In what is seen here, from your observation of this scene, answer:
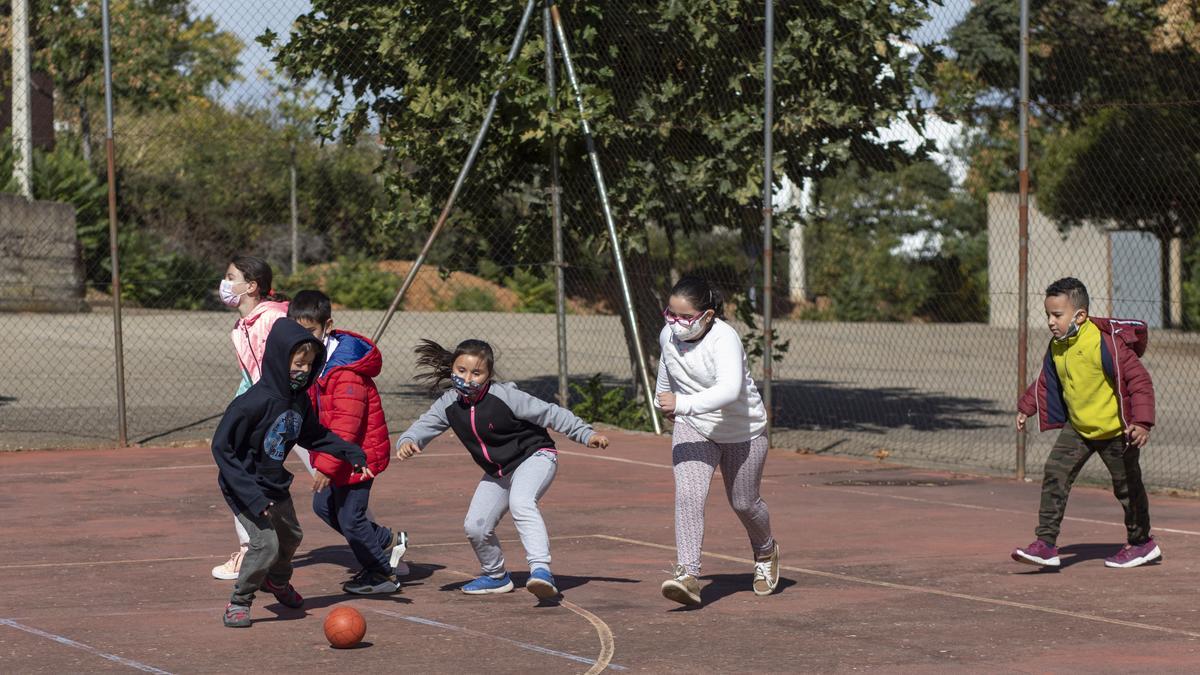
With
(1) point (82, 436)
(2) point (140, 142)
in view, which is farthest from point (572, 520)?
(2) point (140, 142)

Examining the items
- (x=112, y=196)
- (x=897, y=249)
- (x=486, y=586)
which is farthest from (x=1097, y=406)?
(x=897, y=249)

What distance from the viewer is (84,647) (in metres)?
6.52

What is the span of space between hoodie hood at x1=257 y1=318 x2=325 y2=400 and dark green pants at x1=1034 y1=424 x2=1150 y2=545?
161 inches

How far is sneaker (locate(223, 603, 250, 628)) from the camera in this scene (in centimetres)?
692

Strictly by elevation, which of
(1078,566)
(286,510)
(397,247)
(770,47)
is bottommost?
(1078,566)

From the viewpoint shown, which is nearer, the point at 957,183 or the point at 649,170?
the point at 649,170

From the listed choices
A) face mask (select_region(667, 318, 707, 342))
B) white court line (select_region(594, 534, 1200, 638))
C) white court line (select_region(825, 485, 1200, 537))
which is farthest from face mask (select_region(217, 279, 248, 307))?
white court line (select_region(825, 485, 1200, 537))

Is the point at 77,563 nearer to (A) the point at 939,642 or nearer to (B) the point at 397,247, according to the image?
(A) the point at 939,642

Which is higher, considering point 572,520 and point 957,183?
point 957,183

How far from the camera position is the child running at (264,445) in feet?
22.6

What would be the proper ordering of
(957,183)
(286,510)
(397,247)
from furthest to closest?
1. (957,183)
2. (397,247)
3. (286,510)

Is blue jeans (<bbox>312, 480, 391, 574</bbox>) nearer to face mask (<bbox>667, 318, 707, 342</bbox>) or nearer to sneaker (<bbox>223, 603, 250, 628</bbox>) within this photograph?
sneaker (<bbox>223, 603, 250, 628</bbox>)

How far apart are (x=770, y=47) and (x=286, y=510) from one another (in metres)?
8.14

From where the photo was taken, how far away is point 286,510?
23.4 feet
